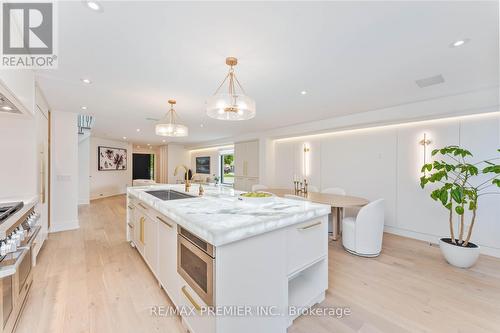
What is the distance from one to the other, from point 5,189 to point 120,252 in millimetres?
1472

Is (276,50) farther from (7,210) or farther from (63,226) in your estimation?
(63,226)

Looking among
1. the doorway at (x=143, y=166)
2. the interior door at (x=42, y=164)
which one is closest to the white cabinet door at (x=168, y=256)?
the interior door at (x=42, y=164)

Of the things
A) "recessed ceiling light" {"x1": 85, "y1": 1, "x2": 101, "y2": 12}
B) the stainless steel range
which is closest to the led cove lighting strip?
"recessed ceiling light" {"x1": 85, "y1": 1, "x2": 101, "y2": 12}

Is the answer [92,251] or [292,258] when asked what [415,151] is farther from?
[92,251]

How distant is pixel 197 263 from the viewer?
1.32m

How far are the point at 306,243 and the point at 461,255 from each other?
95.9 inches

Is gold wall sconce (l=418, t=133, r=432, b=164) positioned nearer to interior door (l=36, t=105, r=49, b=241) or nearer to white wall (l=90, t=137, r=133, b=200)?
interior door (l=36, t=105, r=49, b=241)

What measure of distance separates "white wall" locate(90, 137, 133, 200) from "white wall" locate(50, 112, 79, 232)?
4226mm

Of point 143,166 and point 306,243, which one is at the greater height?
point 143,166

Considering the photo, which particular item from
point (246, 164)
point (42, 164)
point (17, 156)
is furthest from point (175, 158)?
point (17, 156)

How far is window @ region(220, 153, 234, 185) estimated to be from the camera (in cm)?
Result: 815

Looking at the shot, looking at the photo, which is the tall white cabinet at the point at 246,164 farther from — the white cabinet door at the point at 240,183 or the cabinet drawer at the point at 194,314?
the cabinet drawer at the point at 194,314

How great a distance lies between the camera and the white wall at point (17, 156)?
2.13 meters

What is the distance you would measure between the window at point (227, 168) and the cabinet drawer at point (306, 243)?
6.40 meters
